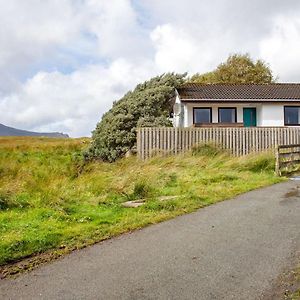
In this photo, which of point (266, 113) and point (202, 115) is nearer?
point (266, 113)

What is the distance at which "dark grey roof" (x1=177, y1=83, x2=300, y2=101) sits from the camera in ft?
108

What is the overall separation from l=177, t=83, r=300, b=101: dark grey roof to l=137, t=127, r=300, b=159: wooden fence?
985cm

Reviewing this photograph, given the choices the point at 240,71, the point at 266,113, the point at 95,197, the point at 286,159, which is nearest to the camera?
the point at 95,197

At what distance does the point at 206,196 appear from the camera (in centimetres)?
1117

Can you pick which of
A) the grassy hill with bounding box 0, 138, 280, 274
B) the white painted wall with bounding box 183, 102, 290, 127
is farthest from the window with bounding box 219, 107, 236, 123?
the grassy hill with bounding box 0, 138, 280, 274

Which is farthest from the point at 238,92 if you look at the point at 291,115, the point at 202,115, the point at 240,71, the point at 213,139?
the point at 240,71

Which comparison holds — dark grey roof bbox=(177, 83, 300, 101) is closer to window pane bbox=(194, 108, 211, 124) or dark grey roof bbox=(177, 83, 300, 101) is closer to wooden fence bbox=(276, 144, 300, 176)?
window pane bbox=(194, 108, 211, 124)

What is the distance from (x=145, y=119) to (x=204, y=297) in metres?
23.4

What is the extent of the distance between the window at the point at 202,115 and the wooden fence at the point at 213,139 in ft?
35.4

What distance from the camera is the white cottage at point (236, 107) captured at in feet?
108

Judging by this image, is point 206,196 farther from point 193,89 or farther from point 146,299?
point 193,89

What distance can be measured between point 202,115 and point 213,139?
11.5 m

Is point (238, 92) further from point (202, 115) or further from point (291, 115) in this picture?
point (291, 115)

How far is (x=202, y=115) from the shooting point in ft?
111
